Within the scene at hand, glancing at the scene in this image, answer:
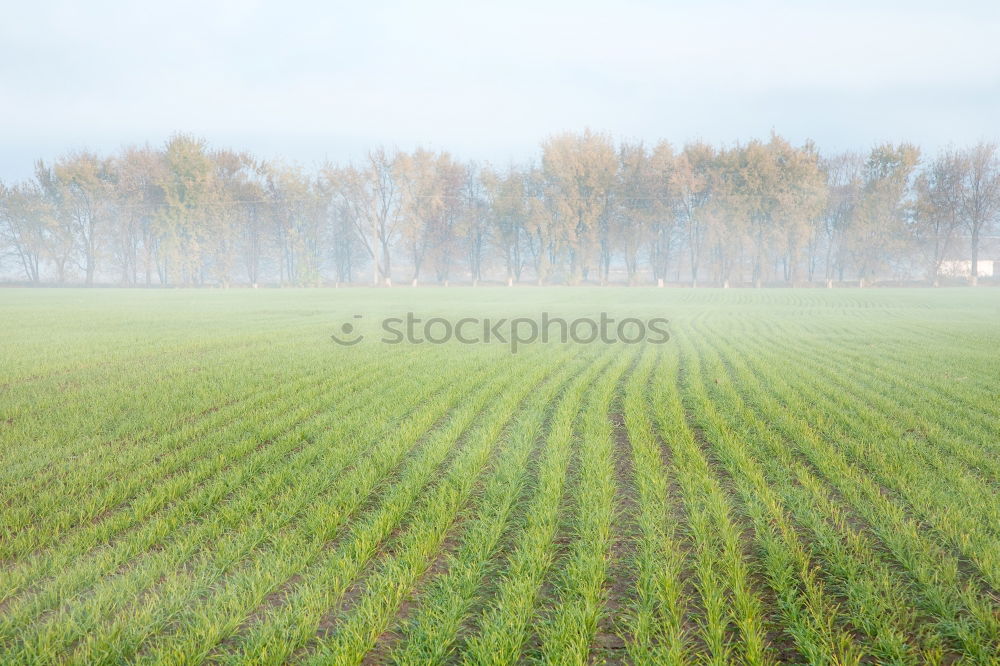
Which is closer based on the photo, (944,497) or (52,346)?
(944,497)

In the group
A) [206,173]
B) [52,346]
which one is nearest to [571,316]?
[52,346]

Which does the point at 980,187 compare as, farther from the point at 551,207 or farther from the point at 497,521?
the point at 497,521

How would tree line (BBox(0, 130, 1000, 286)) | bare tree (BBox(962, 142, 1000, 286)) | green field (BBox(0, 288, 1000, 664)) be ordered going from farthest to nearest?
tree line (BBox(0, 130, 1000, 286))
bare tree (BBox(962, 142, 1000, 286))
green field (BBox(0, 288, 1000, 664))

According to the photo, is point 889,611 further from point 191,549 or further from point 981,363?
point 981,363

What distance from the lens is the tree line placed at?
165 ft

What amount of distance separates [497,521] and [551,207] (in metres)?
53.7

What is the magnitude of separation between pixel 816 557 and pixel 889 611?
21.6 inches

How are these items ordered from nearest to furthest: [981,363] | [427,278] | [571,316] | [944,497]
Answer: [944,497]
[981,363]
[571,316]
[427,278]

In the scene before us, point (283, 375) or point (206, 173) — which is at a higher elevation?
point (206, 173)

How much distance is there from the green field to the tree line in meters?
47.9

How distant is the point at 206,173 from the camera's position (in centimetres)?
5247

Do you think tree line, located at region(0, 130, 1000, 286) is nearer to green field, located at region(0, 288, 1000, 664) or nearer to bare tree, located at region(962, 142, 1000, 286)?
bare tree, located at region(962, 142, 1000, 286)

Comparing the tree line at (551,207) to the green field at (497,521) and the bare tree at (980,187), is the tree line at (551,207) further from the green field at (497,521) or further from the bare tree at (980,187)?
the green field at (497,521)

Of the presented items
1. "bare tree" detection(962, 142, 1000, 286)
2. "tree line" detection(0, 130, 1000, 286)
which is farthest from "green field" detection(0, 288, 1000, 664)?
"bare tree" detection(962, 142, 1000, 286)
